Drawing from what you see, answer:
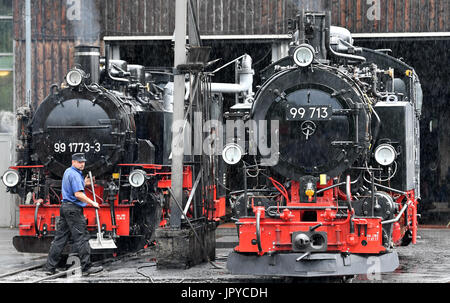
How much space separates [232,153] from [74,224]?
7.83ft

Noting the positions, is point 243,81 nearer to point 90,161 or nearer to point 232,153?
point 90,161

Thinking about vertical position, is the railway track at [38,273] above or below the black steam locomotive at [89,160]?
below

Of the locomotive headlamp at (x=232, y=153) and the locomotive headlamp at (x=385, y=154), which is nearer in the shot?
the locomotive headlamp at (x=385, y=154)

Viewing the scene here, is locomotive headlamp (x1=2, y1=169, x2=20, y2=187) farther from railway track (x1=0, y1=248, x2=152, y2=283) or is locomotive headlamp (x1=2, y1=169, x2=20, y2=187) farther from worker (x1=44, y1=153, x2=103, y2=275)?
worker (x1=44, y1=153, x2=103, y2=275)

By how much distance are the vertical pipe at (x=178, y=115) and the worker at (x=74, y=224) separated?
1184mm

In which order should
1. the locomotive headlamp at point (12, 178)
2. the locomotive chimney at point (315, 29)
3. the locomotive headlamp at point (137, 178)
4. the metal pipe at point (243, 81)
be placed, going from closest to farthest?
the locomotive chimney at point (315, 29) → the locomotive headlamp at point (137, 178) → the locomotive headlamp at point (12, 178) → the metal pipe at point (243, 81)

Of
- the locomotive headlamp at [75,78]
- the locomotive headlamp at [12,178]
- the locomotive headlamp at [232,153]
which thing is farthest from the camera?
the locomotive headlamp at [12,178]

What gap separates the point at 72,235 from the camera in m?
11.5

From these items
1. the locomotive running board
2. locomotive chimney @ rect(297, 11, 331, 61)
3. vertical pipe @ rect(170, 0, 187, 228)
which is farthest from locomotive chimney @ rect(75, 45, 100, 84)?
the locomotive running board

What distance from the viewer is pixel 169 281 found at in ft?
35.1

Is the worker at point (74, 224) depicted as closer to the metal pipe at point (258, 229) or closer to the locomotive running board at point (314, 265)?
the locomotive running board at point (314, 265)

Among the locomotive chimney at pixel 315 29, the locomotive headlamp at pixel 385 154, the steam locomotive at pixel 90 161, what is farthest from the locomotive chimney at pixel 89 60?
the locomotive headlamp at pixel 385 154

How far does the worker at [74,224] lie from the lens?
1154 centimetres

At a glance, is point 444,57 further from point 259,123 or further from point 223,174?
point 259,123
